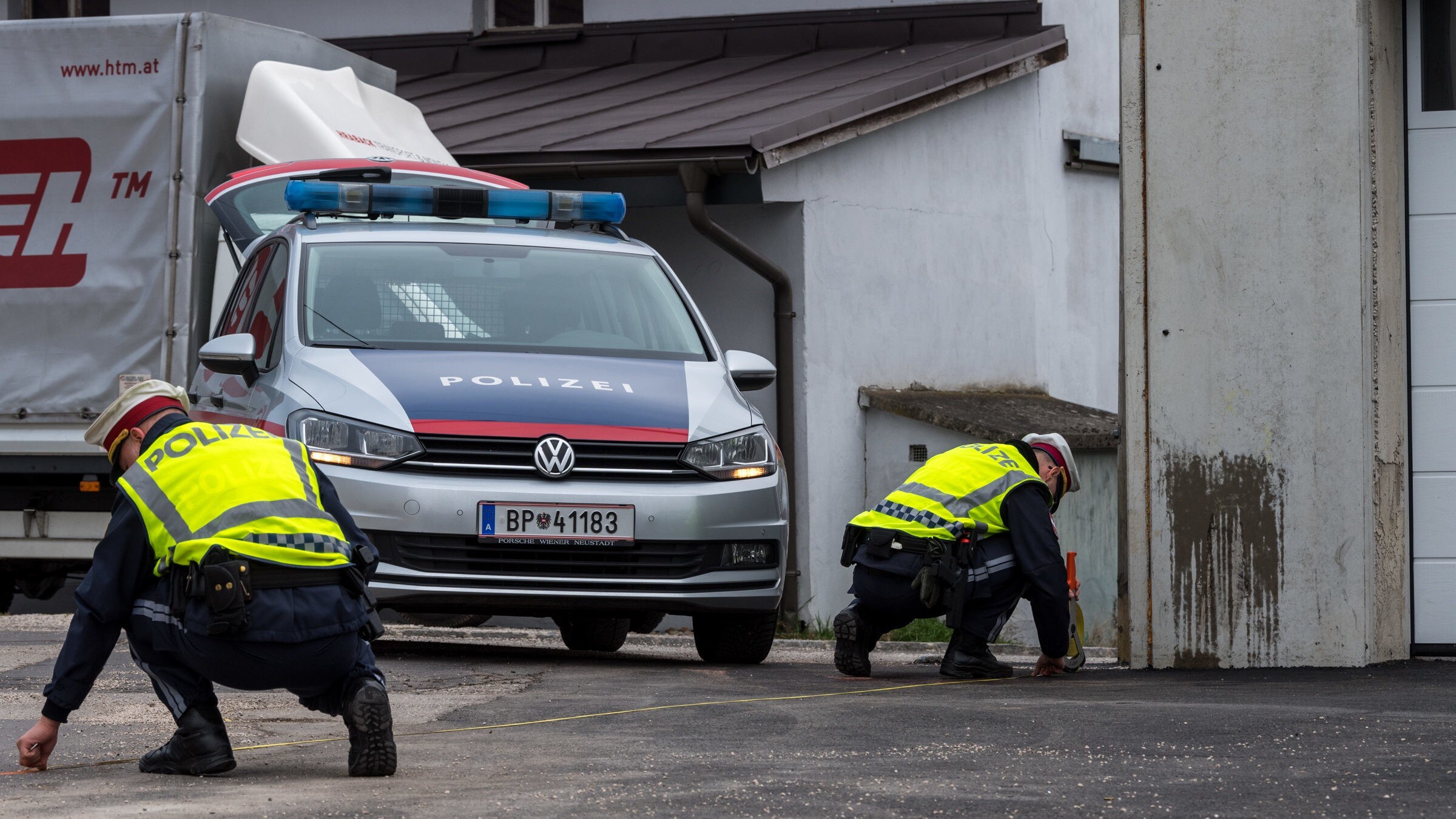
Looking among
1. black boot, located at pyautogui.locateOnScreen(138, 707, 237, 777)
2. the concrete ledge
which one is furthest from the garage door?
black boot, located at pyautogui.locateOnScreen(138, 707, 237, 777)

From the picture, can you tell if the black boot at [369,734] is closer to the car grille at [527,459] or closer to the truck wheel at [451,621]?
the car grille at [527,459]

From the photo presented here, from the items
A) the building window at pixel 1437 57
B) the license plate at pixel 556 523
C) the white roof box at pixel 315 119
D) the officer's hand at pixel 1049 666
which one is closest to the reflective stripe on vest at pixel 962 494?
the officer's hand at pixel 1049 666

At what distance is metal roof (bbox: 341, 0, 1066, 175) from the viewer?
1295 centimetres

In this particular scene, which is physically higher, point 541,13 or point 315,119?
point 541,13

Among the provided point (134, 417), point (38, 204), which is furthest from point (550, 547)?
point (38, 204)

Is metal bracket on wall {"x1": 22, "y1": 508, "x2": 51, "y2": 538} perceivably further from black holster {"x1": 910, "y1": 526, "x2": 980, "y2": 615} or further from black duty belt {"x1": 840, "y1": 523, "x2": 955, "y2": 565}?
black holster {"x1": 910, "y1": 526, "x2": 980, "y2": 615}

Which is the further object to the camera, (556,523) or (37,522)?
(37,522)

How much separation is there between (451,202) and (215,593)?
492 cm

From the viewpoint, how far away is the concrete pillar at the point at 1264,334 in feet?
24.1

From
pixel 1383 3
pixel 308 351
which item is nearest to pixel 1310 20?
pixel 1383 3

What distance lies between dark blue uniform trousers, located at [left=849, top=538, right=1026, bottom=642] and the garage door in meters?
1.51

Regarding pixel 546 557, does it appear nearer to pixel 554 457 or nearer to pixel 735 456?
pixel 554 457

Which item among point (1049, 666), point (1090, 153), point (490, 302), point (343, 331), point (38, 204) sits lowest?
point (1049, 666)

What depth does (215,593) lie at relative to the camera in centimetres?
471
